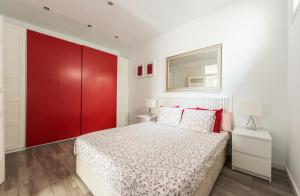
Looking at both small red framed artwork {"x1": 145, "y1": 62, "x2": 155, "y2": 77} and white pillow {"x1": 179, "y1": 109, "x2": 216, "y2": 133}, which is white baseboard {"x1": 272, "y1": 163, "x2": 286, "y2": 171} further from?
small red framed artwork {"x1": 145, "y1": 62, "x2": 155, "y2": 77}

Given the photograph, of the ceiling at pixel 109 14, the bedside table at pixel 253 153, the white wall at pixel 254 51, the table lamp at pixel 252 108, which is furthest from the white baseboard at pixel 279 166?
the ceiling at pixel 109 14

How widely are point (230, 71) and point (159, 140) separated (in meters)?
1.80

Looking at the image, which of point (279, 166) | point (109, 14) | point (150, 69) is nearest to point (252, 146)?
point (279, 166)

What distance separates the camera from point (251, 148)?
1700 millimetres

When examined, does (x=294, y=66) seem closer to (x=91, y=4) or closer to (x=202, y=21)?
(x=202, y=21)

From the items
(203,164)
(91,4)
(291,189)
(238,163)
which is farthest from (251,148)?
(91,4)

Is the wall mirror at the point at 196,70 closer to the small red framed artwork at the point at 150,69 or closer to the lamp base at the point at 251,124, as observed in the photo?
the small red framed artwork at the point at 150,69

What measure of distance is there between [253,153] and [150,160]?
1.50 meters

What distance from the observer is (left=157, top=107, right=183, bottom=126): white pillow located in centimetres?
239

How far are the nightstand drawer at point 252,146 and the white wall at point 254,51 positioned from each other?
485 millimetres

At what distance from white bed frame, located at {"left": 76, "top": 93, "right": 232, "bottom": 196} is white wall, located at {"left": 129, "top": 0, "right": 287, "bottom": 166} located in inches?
9.3

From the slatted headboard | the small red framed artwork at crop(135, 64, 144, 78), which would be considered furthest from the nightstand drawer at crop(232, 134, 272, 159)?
the small red framed artwork at crop(135, 64, 144, 78)

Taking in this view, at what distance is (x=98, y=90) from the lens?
143 inches

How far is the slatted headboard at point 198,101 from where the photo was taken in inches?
91.0
